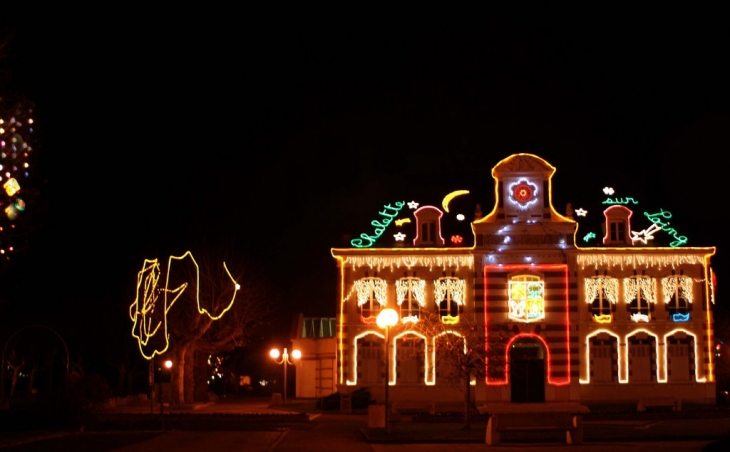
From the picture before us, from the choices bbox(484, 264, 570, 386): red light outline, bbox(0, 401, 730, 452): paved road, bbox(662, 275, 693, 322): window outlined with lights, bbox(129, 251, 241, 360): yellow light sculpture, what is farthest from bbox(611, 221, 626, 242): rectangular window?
bbox(129, 251, 241, 360): yellow light sculpture

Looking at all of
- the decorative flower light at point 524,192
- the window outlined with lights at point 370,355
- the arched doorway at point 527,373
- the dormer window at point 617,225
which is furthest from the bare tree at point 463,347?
the dormer window at point 617,225

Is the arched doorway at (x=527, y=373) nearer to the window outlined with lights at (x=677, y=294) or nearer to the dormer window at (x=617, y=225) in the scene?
A: the dormer window at (x=617, y=225)

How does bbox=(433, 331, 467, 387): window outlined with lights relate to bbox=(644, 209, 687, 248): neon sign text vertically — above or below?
below

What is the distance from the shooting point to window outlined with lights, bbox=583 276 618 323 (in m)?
58.3

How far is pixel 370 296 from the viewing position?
2329 inches

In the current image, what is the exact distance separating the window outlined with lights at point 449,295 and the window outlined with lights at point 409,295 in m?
0.81

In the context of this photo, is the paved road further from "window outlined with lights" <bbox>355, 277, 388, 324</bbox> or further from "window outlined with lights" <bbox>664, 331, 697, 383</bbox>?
"window outlined with lights" <bbox>355, 277, 388, 324</bbox>

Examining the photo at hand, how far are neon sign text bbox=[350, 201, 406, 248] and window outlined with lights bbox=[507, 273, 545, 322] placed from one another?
300 inches

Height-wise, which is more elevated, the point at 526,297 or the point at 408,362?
the point at 526,297

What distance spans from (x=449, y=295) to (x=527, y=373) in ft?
20.0

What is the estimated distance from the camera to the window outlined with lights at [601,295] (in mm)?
58344

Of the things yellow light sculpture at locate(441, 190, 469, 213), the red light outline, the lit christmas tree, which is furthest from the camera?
yellow light sculpture at locate(441, 190, 469, 213)

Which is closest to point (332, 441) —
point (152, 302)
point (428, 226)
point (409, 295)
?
point (152, 302)

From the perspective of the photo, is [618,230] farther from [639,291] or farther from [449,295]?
[449,295]
